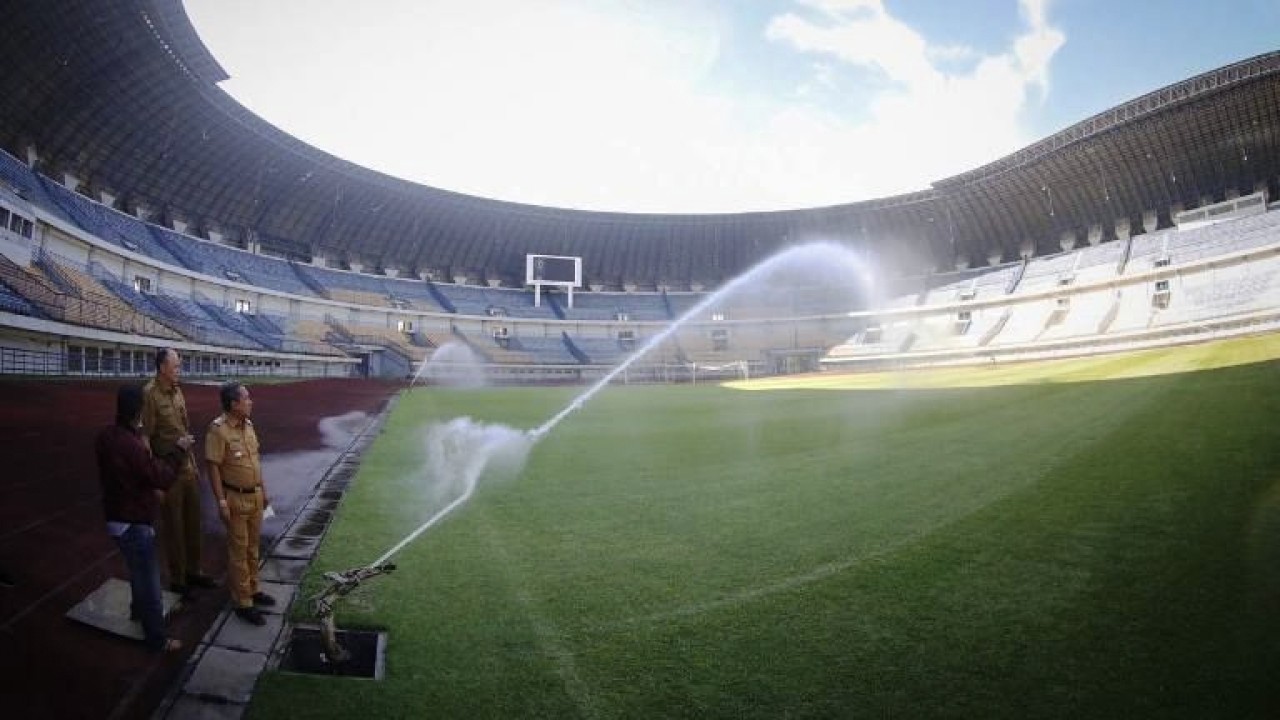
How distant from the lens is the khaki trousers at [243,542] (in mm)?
5031

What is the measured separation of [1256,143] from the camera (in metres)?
41.1

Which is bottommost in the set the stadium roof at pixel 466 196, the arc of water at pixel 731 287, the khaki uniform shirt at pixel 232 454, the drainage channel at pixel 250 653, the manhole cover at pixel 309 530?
the drainage channel at pixel 250 653

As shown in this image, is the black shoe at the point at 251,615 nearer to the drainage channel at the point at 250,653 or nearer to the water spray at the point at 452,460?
the drainage channel at the point at 250,653

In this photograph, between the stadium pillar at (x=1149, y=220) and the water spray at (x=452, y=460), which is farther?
the stadium pillar at (x=1149, y=220)

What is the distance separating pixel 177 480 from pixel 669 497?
5.42m

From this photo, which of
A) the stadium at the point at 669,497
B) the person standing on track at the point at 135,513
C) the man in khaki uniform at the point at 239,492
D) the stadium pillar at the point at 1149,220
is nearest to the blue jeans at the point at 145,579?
the person standing on track at the point at 135,513

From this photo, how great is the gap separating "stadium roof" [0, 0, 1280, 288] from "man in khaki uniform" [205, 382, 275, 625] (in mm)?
35603

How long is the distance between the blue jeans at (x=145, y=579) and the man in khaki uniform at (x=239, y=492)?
49 centimetres

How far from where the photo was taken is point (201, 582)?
5.76m

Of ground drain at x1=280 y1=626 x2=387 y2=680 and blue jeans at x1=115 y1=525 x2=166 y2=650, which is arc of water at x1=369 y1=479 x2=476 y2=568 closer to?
ground drain at x1=280 y1=626 x2=387 y2=680

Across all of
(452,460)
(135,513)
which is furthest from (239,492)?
(452,460)

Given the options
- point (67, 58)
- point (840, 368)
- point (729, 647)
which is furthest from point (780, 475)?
point (840, 368)

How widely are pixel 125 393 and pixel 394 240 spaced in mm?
59743

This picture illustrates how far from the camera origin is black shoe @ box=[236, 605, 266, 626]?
4898 mm
